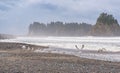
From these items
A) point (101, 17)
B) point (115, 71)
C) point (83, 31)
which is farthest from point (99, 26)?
point (115, 71)

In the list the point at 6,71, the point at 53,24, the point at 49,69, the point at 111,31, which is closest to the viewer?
the point at 6,71

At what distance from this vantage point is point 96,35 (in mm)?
127000

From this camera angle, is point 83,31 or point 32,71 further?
point 83,31

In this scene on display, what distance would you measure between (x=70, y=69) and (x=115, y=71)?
2.67 metres

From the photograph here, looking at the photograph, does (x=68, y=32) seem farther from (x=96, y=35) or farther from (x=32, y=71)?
(x=32, y=71)

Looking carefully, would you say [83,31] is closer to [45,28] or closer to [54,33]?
[54,33]

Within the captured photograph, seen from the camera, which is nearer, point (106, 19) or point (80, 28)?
point (106, 19)

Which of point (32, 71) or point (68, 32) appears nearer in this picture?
point (32, 71)

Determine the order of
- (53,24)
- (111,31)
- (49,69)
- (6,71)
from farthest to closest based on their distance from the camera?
(53,24)
(111,31)
(49,69)
(6,71)

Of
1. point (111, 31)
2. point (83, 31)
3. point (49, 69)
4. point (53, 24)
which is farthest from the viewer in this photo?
point (53, 24)

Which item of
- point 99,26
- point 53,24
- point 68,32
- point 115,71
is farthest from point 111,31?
point 115,71

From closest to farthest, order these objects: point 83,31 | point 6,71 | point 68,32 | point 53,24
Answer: point 6,71
point 83,31
point 68,32
point 53,24

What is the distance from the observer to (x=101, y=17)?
126625mm

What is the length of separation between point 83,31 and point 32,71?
13629 cm
